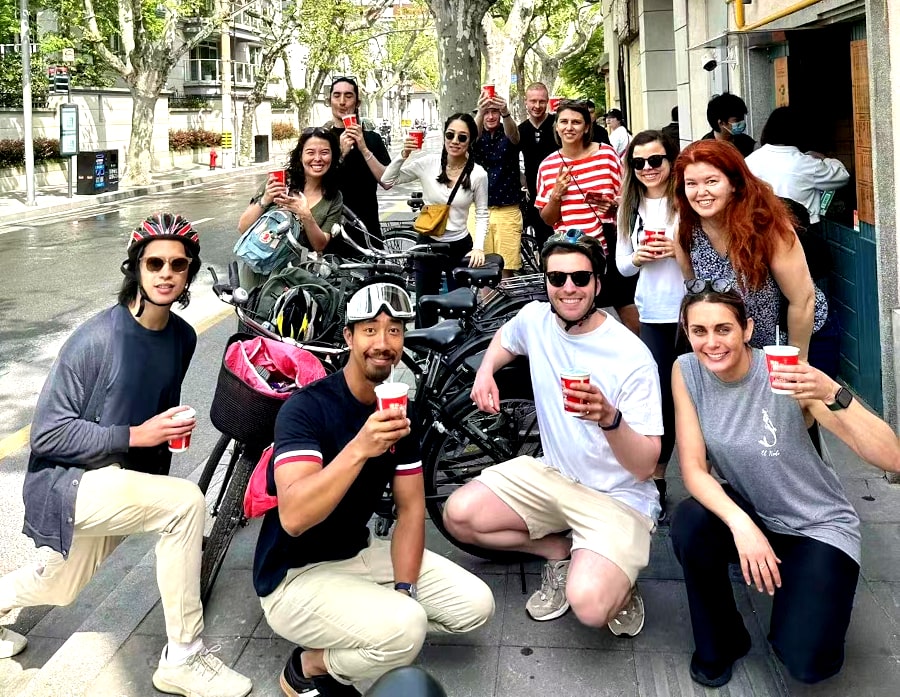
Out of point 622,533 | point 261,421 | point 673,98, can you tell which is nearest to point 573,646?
point 622,533

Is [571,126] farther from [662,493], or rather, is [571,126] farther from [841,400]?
[841,400]

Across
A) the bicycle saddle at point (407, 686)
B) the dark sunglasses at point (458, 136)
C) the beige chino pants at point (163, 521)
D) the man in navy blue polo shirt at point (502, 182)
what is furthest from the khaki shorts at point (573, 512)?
the man in navy blue polo shirt at point (502, 182)

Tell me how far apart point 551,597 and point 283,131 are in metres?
53.7

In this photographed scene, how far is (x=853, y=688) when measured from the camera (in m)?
3.17

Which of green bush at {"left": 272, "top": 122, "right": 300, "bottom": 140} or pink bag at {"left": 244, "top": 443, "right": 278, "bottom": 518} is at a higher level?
green bush at {"left": 272, "top": 122, "right": 300, "bottom": 140}

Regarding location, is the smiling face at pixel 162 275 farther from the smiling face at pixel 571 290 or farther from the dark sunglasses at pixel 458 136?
the dark sunglasses at pixel 458 136

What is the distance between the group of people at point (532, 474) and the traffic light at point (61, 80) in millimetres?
23150

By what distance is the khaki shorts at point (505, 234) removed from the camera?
7.69m

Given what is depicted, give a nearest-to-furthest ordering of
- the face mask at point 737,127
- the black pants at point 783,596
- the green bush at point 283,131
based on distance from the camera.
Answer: the black pants at point 783,596, the face mask at point 737,127, the green bush at point 283,131

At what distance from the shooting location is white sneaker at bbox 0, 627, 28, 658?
12.5 ft

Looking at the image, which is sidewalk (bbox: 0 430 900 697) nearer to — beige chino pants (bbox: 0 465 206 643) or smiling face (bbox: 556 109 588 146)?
beige chino pants (bbox: 0 465 206 643)

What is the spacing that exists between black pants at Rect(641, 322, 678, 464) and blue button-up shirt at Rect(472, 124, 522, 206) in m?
3.14

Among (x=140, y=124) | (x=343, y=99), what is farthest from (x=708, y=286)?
(x=140, y=124)

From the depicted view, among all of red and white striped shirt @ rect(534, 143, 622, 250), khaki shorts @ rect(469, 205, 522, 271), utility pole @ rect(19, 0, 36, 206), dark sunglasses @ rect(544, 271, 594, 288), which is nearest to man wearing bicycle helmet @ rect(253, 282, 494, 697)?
dark sunglasses @ rect(544, 271, 594, 288)
